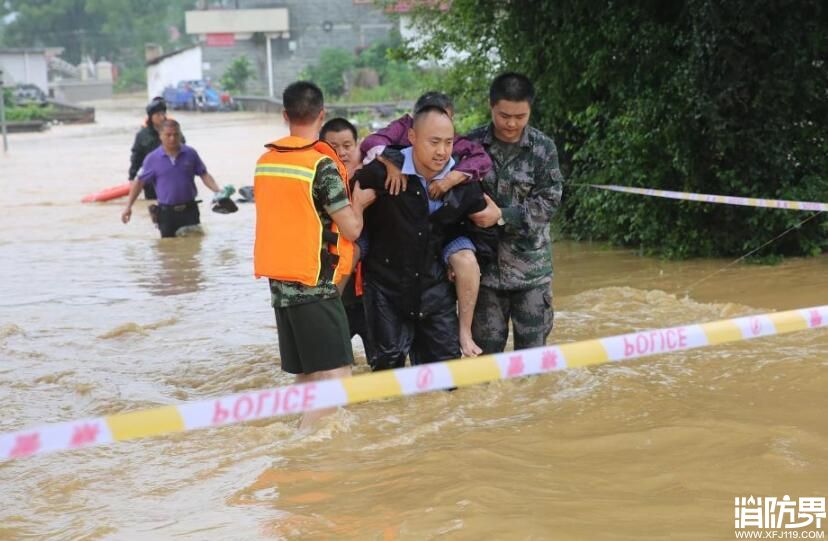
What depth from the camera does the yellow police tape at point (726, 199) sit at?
7.61 meters

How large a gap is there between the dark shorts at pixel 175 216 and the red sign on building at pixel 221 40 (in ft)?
172

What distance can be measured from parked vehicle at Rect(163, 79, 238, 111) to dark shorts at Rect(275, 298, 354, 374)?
5135 centimetres

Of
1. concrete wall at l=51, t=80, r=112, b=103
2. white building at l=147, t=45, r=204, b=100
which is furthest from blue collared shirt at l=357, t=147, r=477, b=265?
concrete wall at l=51, t=80, r=112, b=103

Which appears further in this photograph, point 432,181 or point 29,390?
point 29,390

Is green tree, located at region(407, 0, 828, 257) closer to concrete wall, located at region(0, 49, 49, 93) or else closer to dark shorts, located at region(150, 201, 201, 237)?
dark shorts, located at region(150, 201, 201, 237)

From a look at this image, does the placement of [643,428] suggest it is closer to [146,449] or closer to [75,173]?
[146,449]

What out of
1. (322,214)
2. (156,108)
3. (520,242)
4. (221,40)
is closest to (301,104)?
(322,214)

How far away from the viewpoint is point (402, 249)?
561cm

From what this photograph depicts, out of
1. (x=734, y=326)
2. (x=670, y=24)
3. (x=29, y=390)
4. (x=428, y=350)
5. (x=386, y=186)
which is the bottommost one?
(x=29, y=390)

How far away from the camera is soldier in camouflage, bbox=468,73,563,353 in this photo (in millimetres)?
5762

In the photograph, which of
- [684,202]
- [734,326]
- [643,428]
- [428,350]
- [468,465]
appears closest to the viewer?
[734,326]

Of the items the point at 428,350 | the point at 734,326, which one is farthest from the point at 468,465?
the point at 734,326

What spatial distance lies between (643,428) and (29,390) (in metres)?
3.83

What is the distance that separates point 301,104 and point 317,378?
1275 mm
